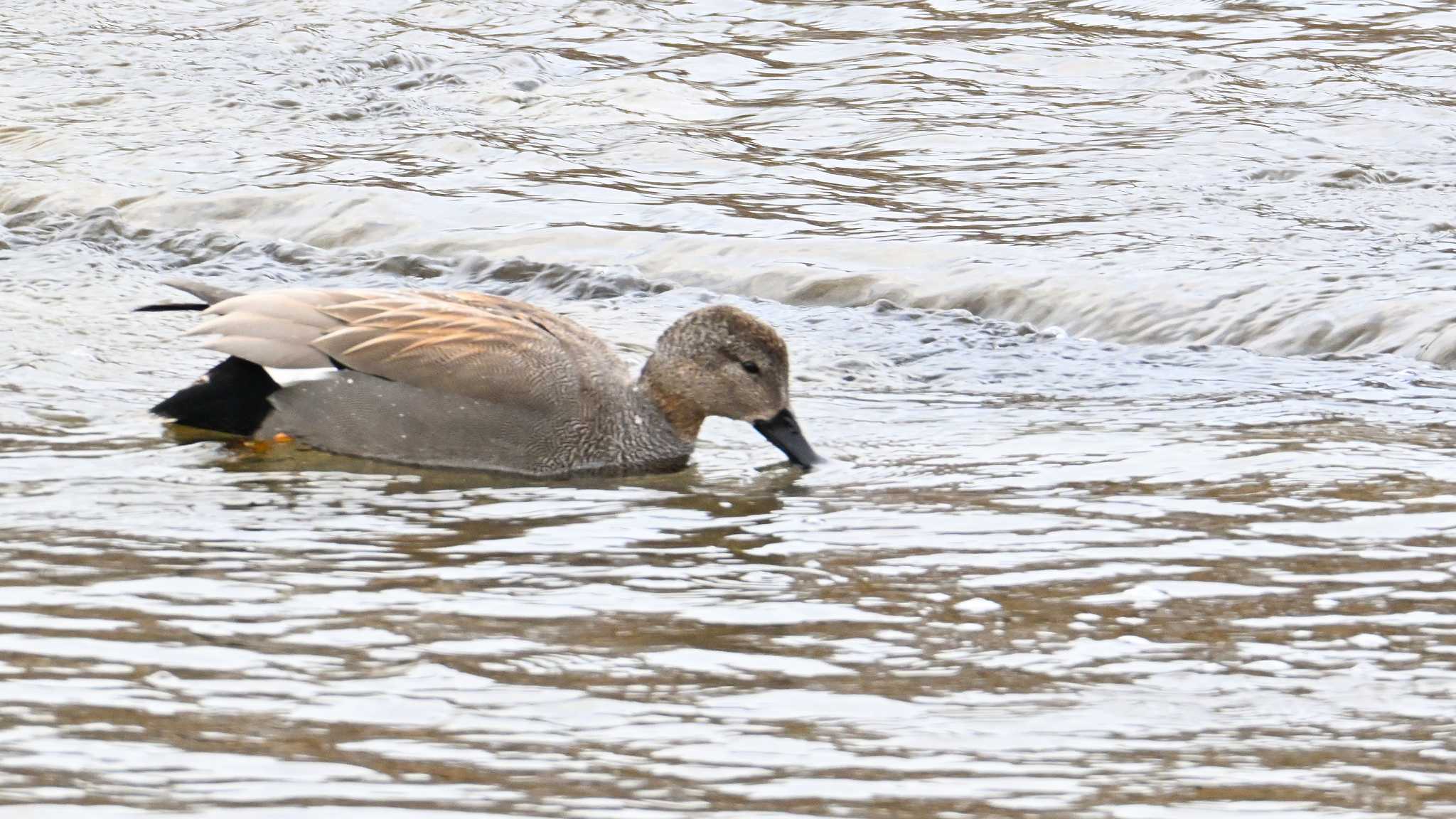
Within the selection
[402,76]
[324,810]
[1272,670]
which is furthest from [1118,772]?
[402,76]

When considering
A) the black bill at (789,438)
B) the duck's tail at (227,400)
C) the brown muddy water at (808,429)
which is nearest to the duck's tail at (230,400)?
the duck's tail at (227,400)

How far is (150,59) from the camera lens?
1655 centimetres

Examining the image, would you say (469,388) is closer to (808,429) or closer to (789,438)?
(789,438)

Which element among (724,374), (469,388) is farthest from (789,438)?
(469,388)

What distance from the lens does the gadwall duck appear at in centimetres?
775

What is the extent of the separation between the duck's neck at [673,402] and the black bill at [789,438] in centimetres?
23

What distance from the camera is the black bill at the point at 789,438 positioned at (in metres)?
7.78

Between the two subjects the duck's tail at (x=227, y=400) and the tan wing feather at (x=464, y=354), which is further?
the duck's tail at (x=227, y=400)

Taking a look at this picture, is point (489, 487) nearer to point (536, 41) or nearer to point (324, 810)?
point (324, 810)

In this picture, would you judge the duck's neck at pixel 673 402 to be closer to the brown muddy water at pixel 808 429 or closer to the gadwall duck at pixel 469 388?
the gadwall duck at pixel 469 388

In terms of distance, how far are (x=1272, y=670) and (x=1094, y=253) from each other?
19.8ft

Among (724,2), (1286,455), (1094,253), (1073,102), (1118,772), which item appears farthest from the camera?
(724,2)

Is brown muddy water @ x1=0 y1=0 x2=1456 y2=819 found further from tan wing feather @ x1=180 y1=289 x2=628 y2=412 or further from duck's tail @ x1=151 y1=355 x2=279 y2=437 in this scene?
tan wing feather @ x1=180 y1=289 x2=628 y2=412

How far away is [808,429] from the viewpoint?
8391 millimetres
